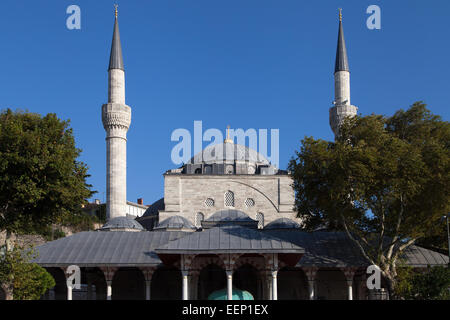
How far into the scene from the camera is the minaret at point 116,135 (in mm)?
41062

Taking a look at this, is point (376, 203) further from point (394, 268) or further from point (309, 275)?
point (309, 275)

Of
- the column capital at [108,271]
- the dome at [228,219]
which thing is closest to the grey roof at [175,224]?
the dome at [228,219]

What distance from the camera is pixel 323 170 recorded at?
2408cm

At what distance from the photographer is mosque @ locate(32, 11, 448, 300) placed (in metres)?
23.5

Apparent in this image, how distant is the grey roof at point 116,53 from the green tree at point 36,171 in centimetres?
1879

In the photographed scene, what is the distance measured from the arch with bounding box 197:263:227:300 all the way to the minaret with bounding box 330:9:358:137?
18.0m

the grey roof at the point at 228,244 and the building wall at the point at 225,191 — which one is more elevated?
the building wall at the point at 225,191

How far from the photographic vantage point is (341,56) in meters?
44.3

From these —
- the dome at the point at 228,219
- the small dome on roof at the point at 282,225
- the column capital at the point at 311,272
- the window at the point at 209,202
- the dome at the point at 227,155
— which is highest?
the dome at the point at 227,155

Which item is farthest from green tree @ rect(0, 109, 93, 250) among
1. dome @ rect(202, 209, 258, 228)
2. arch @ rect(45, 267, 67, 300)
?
dome @ rect(202, 209, 258, 228)

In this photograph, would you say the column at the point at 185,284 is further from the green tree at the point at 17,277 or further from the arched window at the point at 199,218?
the arched window at the point at 199,218

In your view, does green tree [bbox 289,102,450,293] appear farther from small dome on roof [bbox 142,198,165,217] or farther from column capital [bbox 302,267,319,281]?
small dome on roof [bbox 142,198,165,217]

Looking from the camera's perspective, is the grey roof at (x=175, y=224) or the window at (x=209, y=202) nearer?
the grey roof at (x=175, y=224)

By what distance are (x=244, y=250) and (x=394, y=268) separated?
22.2 feet
